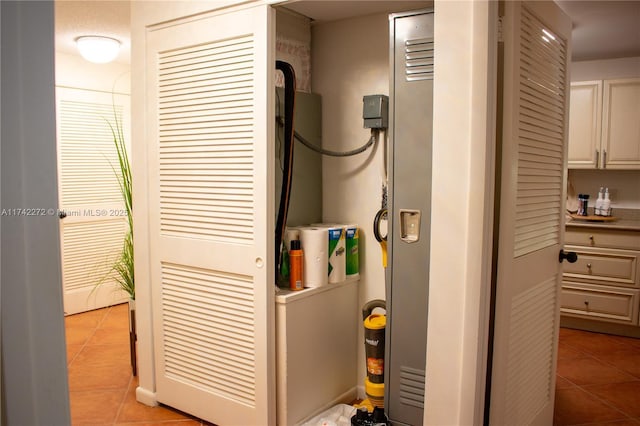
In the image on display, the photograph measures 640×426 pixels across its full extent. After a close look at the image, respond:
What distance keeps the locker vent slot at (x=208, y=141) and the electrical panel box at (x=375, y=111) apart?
65 centimetres

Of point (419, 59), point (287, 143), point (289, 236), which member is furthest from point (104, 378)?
point (419, 59)

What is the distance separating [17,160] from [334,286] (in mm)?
2320

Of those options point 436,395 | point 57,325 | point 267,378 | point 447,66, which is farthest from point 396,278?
point 57,325

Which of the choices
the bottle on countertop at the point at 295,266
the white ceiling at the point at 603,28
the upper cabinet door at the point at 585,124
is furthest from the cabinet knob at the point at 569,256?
the upper cabinet door at the point at 585,124

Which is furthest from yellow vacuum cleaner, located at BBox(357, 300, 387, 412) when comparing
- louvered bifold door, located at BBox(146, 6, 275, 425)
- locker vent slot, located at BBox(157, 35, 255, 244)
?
locker vent slot, located at BBox(157, 35, 255, 244)

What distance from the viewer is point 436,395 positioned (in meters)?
1.86

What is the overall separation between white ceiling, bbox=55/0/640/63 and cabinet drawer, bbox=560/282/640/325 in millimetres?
1953

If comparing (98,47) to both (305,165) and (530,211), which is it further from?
(530,211)

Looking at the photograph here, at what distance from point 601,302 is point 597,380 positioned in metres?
1.00

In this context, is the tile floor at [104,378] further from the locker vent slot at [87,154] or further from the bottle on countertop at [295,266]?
the locker vent slot at [87,154]

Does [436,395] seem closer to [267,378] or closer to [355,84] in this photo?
[267,378]

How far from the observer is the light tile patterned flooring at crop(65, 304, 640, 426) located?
109 inches

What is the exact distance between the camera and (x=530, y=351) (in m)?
2.14

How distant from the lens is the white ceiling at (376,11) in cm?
265
